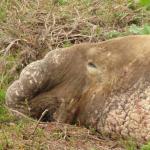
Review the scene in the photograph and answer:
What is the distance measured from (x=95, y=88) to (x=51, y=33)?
240 centimetres

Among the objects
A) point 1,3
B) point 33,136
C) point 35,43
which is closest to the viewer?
point 33,136

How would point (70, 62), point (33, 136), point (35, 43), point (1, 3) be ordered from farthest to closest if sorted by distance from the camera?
point (1, 3)
point (35, 43)
point (70, 62)
point (33, 136)

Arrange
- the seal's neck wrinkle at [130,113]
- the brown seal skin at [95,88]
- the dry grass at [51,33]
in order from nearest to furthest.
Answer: the seal's neck wrinkle at [130,113] → the brown seal skin at [95,88] → the dry grass at [51,33]

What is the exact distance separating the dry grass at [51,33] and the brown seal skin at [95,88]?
0.15 meters

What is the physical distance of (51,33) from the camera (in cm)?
779

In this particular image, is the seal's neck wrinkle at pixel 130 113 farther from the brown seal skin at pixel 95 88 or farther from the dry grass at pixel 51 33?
the dry grass at pixel 51 33

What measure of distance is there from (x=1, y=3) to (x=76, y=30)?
1.29 metres

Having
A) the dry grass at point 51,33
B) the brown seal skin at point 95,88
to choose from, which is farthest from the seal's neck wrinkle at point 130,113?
the dry grass at point 51,33

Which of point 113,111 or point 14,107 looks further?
point 14,107

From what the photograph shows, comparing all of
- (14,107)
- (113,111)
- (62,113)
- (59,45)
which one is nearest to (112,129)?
(113,111)

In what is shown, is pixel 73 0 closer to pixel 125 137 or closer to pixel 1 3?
pixel 1 3

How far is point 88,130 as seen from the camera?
18.0 feet

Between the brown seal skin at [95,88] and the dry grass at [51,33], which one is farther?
the dry grass at [51,33]

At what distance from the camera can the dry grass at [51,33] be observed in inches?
208
